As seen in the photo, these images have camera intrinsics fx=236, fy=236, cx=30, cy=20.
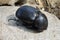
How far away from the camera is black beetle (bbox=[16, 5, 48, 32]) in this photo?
2.45 m

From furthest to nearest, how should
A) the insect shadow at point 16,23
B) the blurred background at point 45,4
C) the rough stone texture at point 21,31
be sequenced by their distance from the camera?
the blurred background at point 45,4 → the insect shadow at point 16,23 → the rough stone texture at point 21,31

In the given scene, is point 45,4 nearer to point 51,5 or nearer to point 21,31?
point 51,5

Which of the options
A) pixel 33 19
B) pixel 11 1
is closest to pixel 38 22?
pixel 33 19

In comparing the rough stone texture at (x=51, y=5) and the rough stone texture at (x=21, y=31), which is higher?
the rough stone texture at (x=51, y=5)

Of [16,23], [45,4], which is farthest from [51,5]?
[16,23]

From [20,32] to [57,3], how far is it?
873 mm

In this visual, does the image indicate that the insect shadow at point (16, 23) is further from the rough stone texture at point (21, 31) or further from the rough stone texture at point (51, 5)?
the rough stone texture at point (51, 5)

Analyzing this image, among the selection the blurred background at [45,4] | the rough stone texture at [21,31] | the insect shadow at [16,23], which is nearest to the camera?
the rough stone texture at [21,31]

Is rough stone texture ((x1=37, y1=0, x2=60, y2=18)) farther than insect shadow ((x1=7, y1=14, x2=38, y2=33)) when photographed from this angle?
Yes

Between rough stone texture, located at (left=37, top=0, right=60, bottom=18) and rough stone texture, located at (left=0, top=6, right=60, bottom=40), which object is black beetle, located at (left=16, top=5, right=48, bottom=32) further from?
rough stone texture, located at (left=37, top=0, right=60, bottom=18)

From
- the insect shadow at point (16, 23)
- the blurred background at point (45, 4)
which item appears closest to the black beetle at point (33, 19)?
the insect shadow at point (16, 23)

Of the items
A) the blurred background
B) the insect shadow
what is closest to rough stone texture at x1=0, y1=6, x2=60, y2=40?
the insect shadow

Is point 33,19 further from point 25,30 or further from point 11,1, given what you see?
point 11,1

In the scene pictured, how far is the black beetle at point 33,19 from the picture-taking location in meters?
2.45
